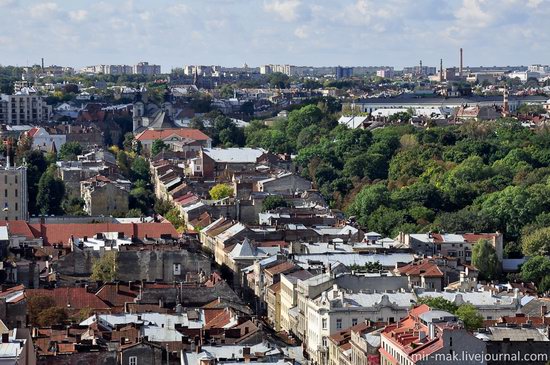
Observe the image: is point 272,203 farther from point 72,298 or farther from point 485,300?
point 72,298

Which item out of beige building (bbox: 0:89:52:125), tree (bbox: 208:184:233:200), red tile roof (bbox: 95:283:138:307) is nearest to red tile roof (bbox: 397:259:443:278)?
red tile roof (bbox: 95:283:138:307)

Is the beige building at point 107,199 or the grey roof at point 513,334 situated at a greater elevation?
the grey roof at point 513,334

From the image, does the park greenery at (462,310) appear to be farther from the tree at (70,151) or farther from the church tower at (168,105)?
the church tower at (168,105)

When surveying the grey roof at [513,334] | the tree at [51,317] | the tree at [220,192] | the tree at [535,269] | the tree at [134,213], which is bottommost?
the tree at [535,269]

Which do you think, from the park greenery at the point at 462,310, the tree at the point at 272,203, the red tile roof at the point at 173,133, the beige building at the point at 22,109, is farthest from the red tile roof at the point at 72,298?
the beige building at the point at 22,109

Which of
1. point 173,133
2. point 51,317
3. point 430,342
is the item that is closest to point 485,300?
point 430,342

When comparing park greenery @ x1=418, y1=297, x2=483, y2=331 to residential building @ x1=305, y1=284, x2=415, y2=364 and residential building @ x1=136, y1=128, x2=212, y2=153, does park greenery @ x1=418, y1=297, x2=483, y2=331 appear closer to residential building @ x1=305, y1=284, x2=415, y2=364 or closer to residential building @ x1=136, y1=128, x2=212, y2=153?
residential building @ x1=305, y1=284, x2=415, y2=364
